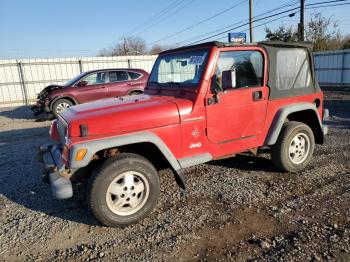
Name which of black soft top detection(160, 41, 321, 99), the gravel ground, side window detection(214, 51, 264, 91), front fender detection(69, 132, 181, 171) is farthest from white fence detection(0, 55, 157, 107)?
front fender detection(69, 132, 181, 171)

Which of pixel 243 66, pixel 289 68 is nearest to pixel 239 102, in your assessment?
pixel 243 66

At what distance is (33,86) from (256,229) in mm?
18411

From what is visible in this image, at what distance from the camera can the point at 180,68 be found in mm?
4516

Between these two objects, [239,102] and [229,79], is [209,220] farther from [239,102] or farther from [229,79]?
[229,79]

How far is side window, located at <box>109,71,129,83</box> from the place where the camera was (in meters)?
11.5

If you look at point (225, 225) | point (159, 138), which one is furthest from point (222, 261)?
point (159, 138)

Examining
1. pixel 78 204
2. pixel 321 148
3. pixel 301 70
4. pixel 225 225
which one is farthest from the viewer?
pixel 321 148

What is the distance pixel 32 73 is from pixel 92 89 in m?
9.41

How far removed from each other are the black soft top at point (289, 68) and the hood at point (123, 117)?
110 cm

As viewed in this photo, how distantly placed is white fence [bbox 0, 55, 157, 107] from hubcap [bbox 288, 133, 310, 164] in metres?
16.8

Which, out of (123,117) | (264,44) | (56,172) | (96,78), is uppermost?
(264,44)

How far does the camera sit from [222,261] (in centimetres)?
294

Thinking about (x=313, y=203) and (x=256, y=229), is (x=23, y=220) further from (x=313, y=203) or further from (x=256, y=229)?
(x=313, y=203)

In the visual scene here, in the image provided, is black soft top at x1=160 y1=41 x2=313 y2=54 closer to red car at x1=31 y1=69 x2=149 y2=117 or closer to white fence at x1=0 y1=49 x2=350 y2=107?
red car at x1=31 y1=69 x2=149 y2=117
